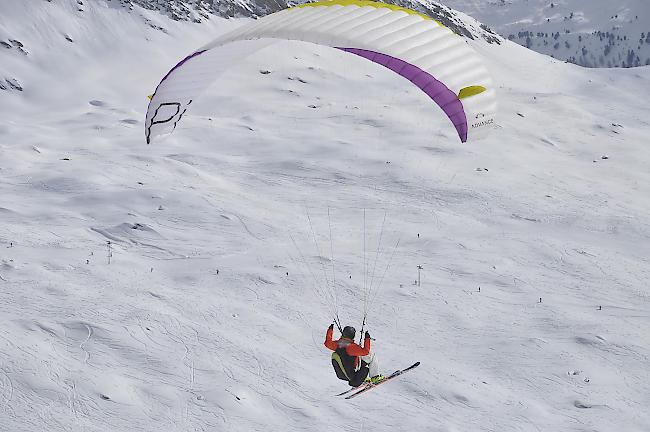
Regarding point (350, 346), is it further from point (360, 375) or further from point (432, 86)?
point (432, 86)

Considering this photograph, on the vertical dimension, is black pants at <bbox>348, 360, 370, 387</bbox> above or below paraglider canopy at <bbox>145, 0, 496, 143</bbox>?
below

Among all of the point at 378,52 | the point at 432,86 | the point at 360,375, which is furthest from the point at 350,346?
the point at 378,52

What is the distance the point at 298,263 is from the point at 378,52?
38.4 ft

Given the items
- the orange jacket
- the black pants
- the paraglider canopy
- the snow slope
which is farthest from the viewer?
the snow slope

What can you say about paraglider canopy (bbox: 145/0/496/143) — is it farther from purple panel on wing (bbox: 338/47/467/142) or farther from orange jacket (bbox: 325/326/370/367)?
orange jacket (bbox: 325/326/370/367)

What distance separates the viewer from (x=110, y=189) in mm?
27922

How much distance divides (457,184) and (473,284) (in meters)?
10.5

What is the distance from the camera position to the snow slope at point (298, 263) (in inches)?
661

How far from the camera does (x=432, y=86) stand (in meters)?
12.8

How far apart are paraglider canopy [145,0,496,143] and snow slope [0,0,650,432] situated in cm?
602

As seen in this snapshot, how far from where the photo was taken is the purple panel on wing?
1269 centimetres

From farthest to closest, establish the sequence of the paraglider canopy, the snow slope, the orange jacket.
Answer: the snow slope → the paraglider canopy → the orange jacket

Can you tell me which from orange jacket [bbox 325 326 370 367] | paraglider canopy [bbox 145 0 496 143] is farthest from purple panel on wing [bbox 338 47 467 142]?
orange jacket [bbox 325 326 370 367]

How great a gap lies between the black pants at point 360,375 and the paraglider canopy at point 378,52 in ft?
13.3
